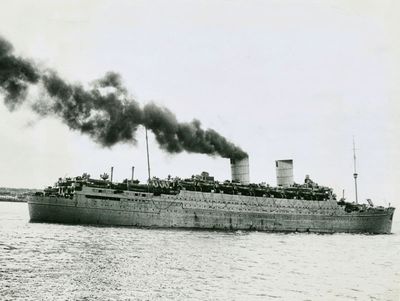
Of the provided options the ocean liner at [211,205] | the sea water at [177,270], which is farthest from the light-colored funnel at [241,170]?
the sea water at [177,270]

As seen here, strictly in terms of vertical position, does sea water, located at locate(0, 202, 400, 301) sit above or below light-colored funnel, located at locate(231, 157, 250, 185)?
below

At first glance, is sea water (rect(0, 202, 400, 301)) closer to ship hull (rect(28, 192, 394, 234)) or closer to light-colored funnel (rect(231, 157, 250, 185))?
ship hull (rect(28, 192, 394, 234))

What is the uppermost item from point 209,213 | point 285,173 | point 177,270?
point 285,173

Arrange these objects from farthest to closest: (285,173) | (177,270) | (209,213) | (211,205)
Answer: (285,173)
(211,205)
(209,213)
(177,270)

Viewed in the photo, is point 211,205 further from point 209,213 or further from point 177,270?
point 177,270

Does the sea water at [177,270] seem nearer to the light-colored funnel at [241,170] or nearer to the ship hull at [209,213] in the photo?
the ship hull at [209,213]

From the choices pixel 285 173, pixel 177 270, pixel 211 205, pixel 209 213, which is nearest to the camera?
pixel 177 270

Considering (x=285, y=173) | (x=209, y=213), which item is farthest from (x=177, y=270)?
(x=285, y=173)

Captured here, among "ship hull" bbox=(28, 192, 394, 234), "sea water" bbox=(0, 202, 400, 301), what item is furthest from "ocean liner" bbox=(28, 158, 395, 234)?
"sea water" bbox=(0, 202, 400, 301)

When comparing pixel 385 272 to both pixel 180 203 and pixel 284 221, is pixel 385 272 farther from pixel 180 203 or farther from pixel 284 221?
pixel 284 221
